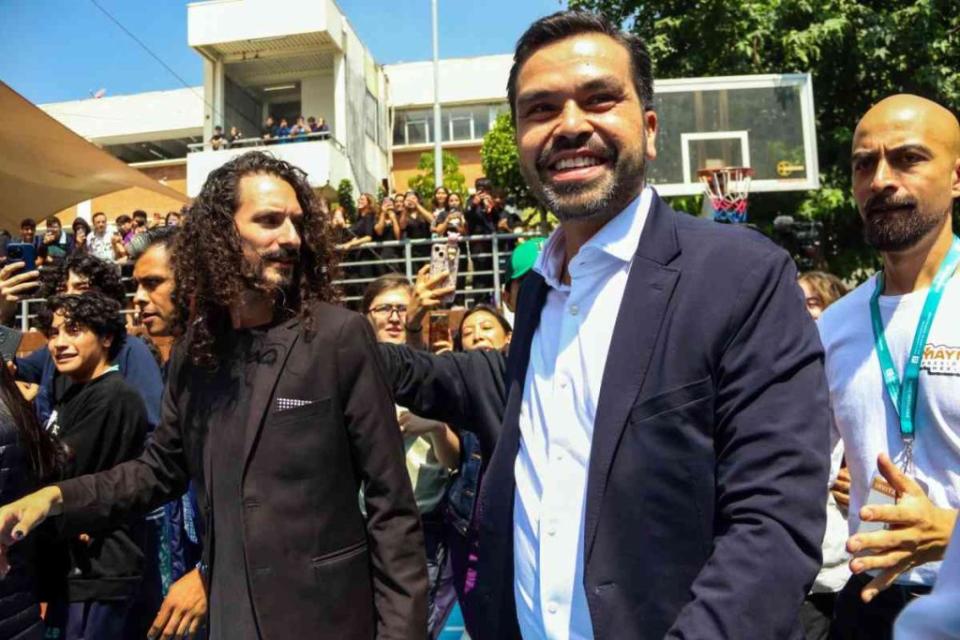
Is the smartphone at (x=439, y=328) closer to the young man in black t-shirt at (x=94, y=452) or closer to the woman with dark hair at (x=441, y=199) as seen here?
the young man in black t-shirt at (x=94, y=452)

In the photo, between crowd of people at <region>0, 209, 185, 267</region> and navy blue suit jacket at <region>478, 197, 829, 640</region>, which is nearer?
navy blue suit jacket at <region>478, 197, 829, 640</region>

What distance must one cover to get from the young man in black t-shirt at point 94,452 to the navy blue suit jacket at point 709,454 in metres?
2.11

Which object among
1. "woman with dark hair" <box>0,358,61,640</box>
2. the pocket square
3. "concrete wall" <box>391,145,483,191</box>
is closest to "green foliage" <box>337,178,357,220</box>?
"concrete wall" <box>391,145,483,191</box>

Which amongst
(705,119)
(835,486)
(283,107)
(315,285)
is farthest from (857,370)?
(283,107)

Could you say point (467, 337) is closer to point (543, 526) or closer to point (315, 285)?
point (315, 285)

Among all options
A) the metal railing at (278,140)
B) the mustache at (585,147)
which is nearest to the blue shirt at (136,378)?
the mustache at (585,147)

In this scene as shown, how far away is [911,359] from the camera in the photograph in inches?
89.4

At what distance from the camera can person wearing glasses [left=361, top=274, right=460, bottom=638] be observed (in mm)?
3576

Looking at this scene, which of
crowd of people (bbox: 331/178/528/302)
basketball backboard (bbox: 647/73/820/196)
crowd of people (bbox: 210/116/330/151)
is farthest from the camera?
crowd of people (bbox: 210/116/330/151)

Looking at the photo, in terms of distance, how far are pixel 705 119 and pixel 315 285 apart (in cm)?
906

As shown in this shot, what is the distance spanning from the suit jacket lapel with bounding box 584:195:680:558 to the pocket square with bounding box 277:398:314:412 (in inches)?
35.5

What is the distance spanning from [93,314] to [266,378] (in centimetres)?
188

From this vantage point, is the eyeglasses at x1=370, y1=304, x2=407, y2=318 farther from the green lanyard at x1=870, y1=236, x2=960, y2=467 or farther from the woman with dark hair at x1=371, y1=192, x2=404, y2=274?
the woman with dark hair at x1=371, y1=192, x2=404, y2=274

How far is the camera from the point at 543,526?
1.66 m
